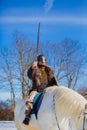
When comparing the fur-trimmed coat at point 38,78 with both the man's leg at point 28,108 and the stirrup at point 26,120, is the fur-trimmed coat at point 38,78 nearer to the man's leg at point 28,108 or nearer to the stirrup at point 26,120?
the man's leg at point 28,108

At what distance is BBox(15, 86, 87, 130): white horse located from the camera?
3.46 metres

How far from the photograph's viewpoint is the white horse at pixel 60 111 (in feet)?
11.4

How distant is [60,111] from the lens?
12.6ft

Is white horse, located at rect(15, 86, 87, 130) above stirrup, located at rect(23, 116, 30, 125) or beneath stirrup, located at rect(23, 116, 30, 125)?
above

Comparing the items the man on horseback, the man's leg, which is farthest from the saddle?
the man on horseback

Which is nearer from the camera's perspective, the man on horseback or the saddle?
the saddle

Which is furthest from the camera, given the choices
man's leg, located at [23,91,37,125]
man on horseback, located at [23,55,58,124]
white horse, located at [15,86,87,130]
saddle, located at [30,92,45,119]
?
man on horseback, located at [23,55,58,124]

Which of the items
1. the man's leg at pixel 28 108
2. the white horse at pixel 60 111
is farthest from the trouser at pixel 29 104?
the white horse at pixel 60 111

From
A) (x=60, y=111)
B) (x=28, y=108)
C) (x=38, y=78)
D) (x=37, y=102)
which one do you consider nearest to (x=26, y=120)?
(x=28, y=108)

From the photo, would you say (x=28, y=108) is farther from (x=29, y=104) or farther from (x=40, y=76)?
(x=40, y=76)

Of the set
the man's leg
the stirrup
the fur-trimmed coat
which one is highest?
the fur-trimmed coat

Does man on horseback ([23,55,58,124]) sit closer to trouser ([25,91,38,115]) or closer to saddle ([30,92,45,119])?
trouser ([25,91,38,115])

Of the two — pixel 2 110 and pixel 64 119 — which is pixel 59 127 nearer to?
pixel 64 119

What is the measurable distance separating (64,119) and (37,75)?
1191mm
